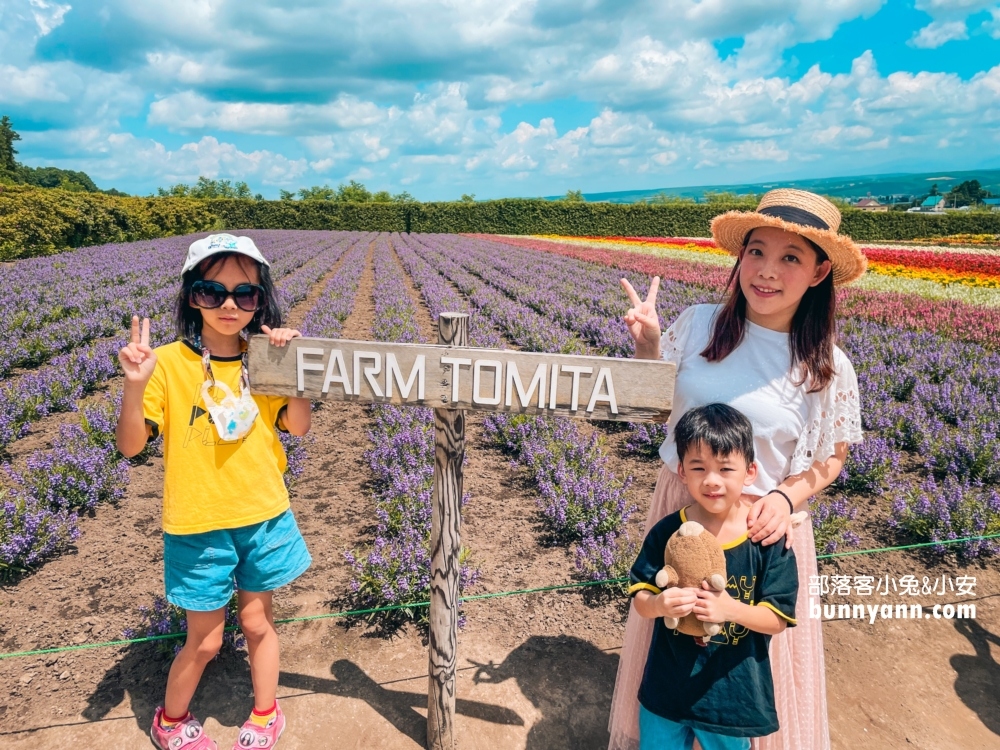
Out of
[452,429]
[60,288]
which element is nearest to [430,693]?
[452,429]

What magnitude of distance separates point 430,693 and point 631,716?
757 mm

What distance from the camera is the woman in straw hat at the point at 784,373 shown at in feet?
5.90

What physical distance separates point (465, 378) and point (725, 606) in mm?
972

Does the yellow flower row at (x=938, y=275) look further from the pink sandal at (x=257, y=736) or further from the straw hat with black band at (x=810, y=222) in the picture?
the pink sandal at (x=257, y=736)

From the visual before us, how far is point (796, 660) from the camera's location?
202cm

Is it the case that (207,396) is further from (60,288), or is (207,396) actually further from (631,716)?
(60,288)

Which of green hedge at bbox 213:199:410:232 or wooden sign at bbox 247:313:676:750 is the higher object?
green hedge at bbox 213:199:410:232

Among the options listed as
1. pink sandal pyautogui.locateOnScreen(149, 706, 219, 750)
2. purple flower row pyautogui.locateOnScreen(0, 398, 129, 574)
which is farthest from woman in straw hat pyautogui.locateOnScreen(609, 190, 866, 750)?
purple flower row pyautogui.locateOnScreen(0, 398, 129, 574)

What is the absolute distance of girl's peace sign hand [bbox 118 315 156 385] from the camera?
1.82 metres

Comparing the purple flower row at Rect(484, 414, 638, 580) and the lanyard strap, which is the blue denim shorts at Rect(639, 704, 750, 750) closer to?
the purple flower row at Rect(484, 414, 638, 580)

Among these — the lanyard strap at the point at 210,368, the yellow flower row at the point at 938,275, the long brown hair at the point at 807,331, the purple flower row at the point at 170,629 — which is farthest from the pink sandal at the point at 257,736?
the yellow flower row at the point at 938,275

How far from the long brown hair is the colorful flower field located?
6.15ft

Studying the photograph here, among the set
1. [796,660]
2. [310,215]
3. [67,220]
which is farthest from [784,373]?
[310,215]

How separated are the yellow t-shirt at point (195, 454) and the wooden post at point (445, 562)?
619 mm
